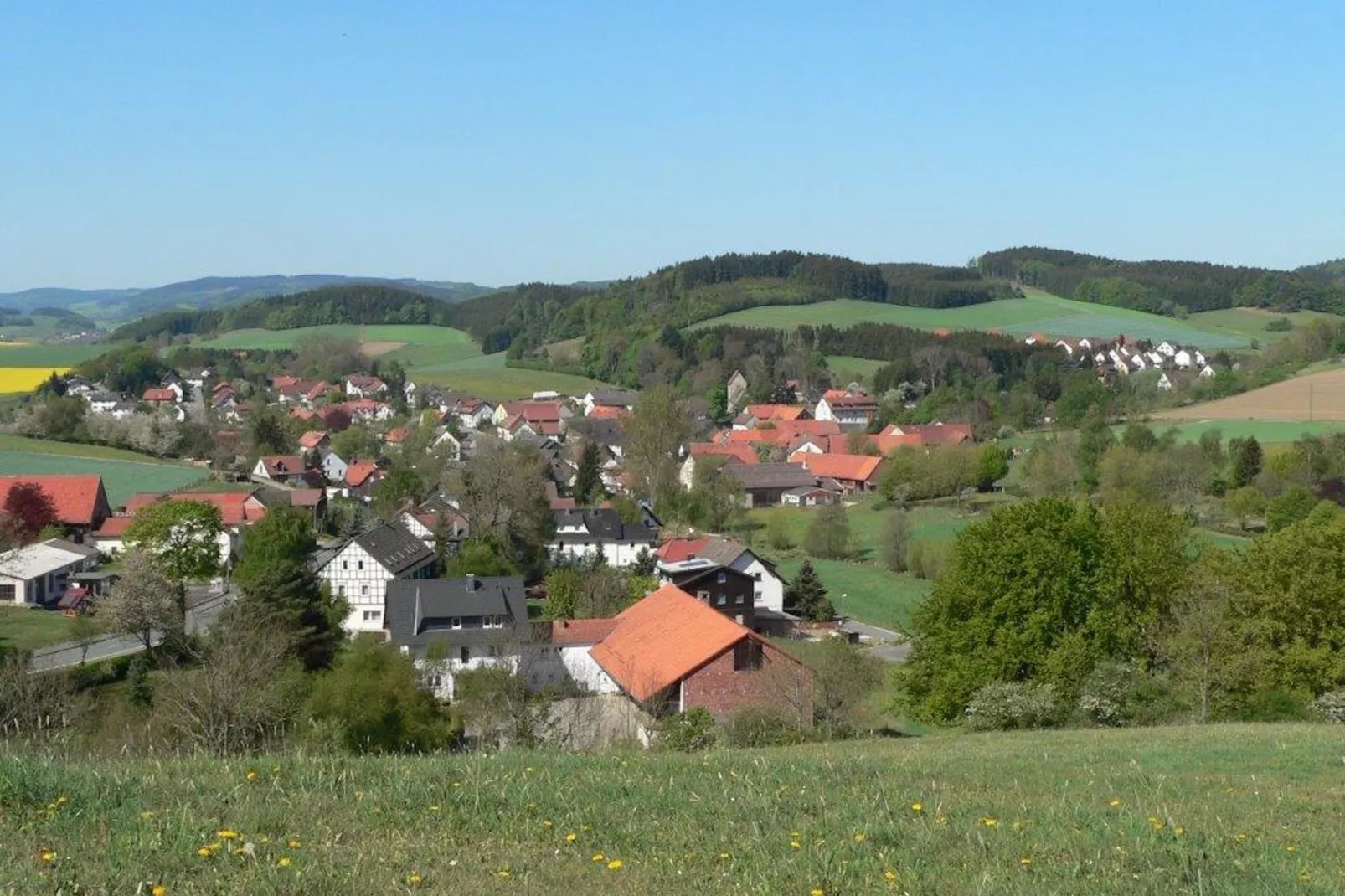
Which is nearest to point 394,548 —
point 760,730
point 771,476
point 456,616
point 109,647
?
point 456,616

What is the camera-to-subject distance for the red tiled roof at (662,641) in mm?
26922

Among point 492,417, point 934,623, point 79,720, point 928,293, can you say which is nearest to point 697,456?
point 492,417

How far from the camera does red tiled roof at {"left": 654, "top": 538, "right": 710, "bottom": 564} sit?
49.9m

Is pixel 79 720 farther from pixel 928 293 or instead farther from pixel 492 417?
pixel 928 293

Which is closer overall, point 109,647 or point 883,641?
point 109,647

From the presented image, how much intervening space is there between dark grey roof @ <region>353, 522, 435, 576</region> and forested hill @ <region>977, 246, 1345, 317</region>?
123m

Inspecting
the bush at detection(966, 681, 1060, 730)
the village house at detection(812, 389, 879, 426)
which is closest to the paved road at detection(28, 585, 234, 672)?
the bush at detection(966, 681, 1060, 730)

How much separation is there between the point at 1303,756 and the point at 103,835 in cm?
1100

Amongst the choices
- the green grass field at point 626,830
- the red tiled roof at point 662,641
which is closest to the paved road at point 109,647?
the red tiled roof at point 662,641

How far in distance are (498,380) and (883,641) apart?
292 feet

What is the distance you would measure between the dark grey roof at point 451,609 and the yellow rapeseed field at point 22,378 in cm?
7810

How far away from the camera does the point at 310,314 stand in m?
174

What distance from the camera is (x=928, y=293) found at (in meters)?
151

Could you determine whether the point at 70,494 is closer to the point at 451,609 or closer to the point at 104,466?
the point at 104,466
